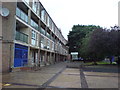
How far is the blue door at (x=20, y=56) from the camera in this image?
1589 cm

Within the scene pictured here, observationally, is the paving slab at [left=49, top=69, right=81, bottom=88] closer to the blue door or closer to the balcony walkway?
the balcony walkway

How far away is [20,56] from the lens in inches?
664

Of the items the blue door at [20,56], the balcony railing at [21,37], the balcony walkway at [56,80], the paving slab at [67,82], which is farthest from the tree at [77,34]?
the paving slab at [67,82]

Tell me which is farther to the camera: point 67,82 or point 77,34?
point 77,34

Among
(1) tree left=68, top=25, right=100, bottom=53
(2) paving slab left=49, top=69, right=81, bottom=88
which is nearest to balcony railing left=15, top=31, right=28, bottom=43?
(2) paving slab left=49, top=69, right=81, bottom=88

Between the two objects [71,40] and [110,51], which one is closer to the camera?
[110,51]

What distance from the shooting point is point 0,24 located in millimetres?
14992

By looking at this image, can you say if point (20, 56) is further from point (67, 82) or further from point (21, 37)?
point (67, 82)

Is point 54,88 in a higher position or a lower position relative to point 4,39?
lower

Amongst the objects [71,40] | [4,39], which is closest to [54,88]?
[4,39]

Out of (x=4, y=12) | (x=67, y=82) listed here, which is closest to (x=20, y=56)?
(x=4, y=12)

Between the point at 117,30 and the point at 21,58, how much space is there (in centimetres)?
1351

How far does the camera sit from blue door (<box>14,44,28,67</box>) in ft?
52.1

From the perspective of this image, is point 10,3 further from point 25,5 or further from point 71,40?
point 71,40
